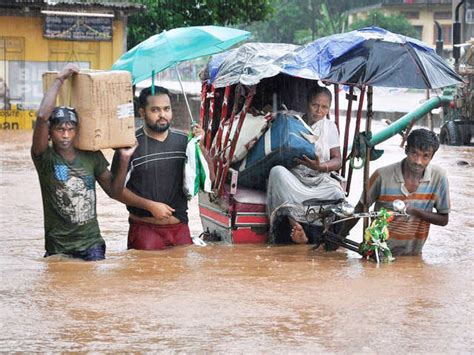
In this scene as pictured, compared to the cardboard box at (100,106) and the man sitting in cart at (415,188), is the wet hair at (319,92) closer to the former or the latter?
the man sitting in cart at (415,188)

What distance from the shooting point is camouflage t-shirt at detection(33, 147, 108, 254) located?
778cm

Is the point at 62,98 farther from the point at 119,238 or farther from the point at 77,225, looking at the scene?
the point at 119,238

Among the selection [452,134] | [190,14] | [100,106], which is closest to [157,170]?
[100,106]

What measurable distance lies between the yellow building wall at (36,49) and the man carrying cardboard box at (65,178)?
19.5 meters

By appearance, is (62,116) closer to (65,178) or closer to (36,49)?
(65,178)

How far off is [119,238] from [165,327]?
14.2 feet

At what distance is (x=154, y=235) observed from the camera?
854 centimetres

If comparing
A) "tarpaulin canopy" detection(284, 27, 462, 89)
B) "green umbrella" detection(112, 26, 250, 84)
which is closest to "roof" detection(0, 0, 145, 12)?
"green umbrella" detection(112, 26, 250, 84)

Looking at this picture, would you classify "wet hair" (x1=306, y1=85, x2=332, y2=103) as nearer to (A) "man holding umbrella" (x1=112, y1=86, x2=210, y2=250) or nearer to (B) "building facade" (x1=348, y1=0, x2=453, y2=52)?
(A) "man holding umbrella" (x1=112, y1=86, x2=210, y2=250)

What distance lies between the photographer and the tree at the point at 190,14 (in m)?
27.2

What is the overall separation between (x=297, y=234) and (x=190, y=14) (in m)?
19.2

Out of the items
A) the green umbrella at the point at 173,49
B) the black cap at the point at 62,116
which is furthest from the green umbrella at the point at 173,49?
the black cap at the point at 62,116

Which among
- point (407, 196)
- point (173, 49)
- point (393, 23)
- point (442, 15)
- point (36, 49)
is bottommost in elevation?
point (407, 196)

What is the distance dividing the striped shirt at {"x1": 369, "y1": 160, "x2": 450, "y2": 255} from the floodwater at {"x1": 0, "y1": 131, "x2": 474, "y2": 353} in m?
0.22
